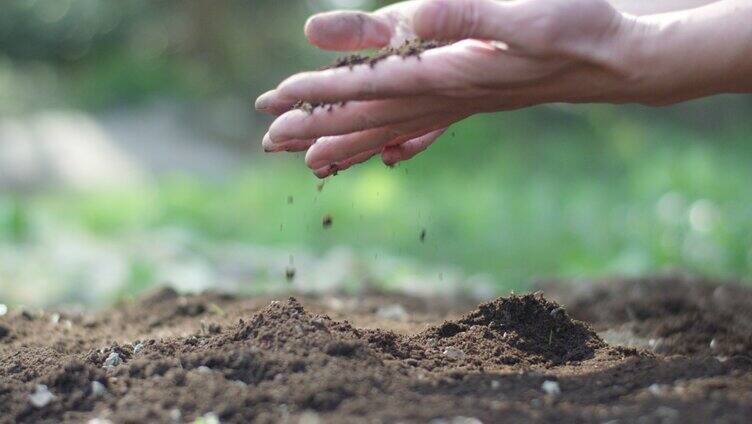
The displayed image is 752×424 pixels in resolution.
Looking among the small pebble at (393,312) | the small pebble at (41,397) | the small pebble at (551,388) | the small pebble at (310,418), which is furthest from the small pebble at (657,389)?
the small pebble at (393,312)

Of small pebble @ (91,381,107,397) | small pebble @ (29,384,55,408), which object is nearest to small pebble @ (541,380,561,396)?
small pebble @ (91,381,107,397)

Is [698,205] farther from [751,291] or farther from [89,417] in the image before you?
[89,417]

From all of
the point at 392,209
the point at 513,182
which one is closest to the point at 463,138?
the point at 513,182

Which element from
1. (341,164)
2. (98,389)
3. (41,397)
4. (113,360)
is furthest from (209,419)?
(341,164)

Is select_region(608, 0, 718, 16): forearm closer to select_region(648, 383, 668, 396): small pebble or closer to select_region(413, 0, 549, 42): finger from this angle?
select_region(413, 0, 549, 42): finger

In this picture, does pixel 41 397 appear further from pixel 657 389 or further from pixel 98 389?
pixel 657 389

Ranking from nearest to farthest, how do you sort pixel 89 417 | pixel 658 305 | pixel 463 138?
1. pixel 89 417
2. pixel 658 305
3. pixel 463 138
